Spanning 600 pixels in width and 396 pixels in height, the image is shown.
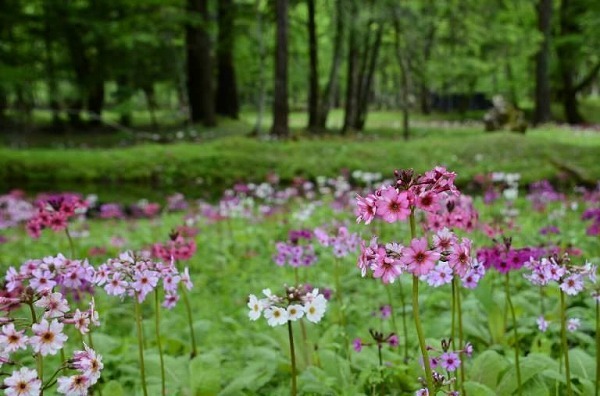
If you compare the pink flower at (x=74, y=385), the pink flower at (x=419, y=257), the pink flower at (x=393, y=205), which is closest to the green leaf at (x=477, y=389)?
the pink flower at (x=419, y=257)

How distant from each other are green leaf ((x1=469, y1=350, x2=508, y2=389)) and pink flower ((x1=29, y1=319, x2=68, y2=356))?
6.52 feet

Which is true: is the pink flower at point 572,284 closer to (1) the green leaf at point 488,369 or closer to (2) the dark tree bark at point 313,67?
(1) the green leaf at point 488,369

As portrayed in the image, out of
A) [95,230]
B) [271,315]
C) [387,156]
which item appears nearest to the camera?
[271,315]

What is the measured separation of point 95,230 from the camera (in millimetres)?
9109

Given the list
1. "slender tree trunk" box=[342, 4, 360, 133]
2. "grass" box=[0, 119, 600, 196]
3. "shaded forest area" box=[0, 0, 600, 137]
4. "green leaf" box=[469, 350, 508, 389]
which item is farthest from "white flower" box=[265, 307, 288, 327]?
"slender tree trunk" box=[342, 4, 360, 133]

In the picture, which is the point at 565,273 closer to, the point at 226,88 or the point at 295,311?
the point at 295,311

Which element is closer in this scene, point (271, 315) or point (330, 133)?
point (271, 315)

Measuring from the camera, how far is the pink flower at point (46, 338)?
155cm

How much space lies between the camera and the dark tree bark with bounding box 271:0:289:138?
1708 cm

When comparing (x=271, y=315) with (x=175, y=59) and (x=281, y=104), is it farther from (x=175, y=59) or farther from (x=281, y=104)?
(x=175, y=59)

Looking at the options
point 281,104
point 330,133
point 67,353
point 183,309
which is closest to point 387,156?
point 281,104

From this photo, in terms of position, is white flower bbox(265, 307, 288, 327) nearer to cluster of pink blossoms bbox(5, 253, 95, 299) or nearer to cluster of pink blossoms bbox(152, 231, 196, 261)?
cluster of pink blossoms bbox(5, 253, 95, 299)

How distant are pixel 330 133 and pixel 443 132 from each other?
527 cm

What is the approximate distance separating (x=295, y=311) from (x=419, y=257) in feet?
1.78
